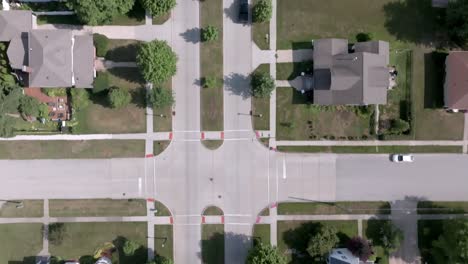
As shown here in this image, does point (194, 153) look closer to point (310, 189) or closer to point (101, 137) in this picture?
point (101, 137)

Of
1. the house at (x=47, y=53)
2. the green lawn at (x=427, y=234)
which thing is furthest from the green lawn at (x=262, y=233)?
the house at (x=47, y=53)

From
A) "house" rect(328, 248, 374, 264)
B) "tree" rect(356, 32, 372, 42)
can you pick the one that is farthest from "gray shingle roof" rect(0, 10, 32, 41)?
"house" rect(328, 248, 374, 264)

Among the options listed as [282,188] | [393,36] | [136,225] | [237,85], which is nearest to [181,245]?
[136,225]

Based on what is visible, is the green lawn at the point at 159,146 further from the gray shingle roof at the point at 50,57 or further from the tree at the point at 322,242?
the tree at the point at 322,242

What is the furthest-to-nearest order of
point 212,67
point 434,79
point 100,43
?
point 434,79, point 212,67, point 100,43

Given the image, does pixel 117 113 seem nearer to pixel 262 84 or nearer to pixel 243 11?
pixel 262 84

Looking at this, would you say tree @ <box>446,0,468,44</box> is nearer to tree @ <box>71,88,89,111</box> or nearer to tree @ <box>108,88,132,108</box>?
tree @ <box>108,88,132,108</box>

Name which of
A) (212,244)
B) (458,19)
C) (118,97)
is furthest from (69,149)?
(458,19)
